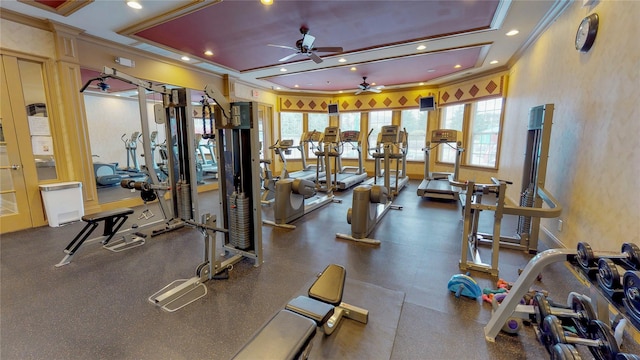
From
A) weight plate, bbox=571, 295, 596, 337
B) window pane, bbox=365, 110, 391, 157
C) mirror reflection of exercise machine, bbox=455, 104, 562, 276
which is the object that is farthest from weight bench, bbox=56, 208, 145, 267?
window pane, bbox=365, 110, 391, 157

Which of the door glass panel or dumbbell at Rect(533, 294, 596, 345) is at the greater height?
the door glass panel

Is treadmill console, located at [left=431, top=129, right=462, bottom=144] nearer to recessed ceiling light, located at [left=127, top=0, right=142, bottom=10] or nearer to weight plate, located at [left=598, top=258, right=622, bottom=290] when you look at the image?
weight plate, located at [left=598, top=258, right=622, bottom=290]

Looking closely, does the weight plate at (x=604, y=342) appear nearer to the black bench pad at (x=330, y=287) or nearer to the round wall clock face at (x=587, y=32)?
the black bench pad at (x=330, y=287)

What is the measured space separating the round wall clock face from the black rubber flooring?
7.95 ft

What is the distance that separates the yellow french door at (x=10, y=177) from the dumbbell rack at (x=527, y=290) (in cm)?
615

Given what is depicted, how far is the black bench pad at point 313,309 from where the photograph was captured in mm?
1320

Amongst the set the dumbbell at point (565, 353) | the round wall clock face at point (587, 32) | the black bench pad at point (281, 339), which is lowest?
the dumbbell at point (565, 353)

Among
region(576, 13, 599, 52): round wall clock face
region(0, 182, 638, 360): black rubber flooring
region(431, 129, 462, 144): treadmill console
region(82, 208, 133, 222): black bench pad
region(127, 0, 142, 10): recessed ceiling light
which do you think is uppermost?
region(127, 0, 142, 10): recessed ceiling light

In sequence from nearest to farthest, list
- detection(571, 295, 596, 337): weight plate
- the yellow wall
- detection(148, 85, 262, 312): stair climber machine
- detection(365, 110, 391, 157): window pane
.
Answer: detection(571, 295, 596, 337): weight plate, the yellow wall, detection(148, 85, 262, 312): stair climber machine, detection(365, 110, 391, 157): window pane

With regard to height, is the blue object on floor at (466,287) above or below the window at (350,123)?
below

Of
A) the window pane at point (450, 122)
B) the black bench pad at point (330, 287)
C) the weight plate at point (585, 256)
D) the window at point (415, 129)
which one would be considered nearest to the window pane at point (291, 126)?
the window at point (415, 129)

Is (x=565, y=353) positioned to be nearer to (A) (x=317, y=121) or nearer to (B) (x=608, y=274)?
(B) (x=608, y=274)

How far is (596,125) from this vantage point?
2592 mm

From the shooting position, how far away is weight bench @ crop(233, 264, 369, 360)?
0.98 metres
